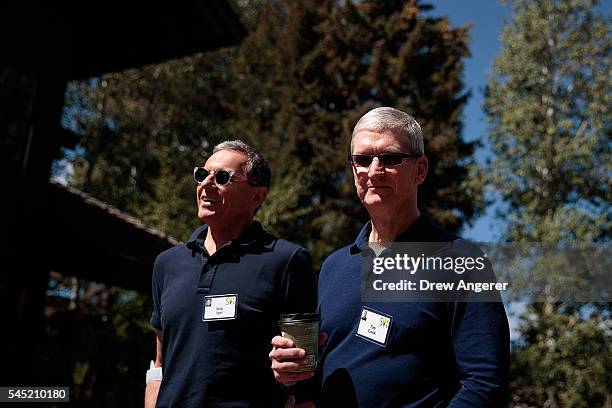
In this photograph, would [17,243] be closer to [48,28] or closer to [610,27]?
[48,28]

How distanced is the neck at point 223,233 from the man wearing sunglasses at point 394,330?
0.66 metres

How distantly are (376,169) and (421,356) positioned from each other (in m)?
0.60

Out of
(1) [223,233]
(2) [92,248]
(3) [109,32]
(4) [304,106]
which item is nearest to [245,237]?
(1) [223,233]

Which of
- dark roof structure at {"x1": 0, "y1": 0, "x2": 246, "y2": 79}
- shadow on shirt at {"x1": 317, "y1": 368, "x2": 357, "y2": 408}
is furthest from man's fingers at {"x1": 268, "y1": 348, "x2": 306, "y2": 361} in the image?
dark roof structure at {"x1": 0, "y1": 0, "x2": 246, "y2": 79}

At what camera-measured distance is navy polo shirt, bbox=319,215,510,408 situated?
174 cm

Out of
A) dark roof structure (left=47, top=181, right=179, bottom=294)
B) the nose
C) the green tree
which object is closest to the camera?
the nose

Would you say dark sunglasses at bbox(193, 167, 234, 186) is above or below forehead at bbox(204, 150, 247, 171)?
below

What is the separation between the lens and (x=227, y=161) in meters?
2.73

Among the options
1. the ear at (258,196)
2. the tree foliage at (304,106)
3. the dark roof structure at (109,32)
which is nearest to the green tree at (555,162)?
the tree foliage at (304,106)

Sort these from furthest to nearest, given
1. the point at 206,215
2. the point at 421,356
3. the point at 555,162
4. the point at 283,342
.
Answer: the point at 555,162, the point at 206,215, the point at 283,342, the point at 421,356

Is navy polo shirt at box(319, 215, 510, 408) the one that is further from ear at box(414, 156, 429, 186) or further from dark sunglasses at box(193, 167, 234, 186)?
dark sunglasses at box(193, 167, 234, 186)

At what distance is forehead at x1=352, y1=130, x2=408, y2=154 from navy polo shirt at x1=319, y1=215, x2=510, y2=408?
0.27 metres

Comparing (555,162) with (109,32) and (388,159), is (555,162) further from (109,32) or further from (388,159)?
(388,159)

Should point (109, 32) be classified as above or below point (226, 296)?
above
